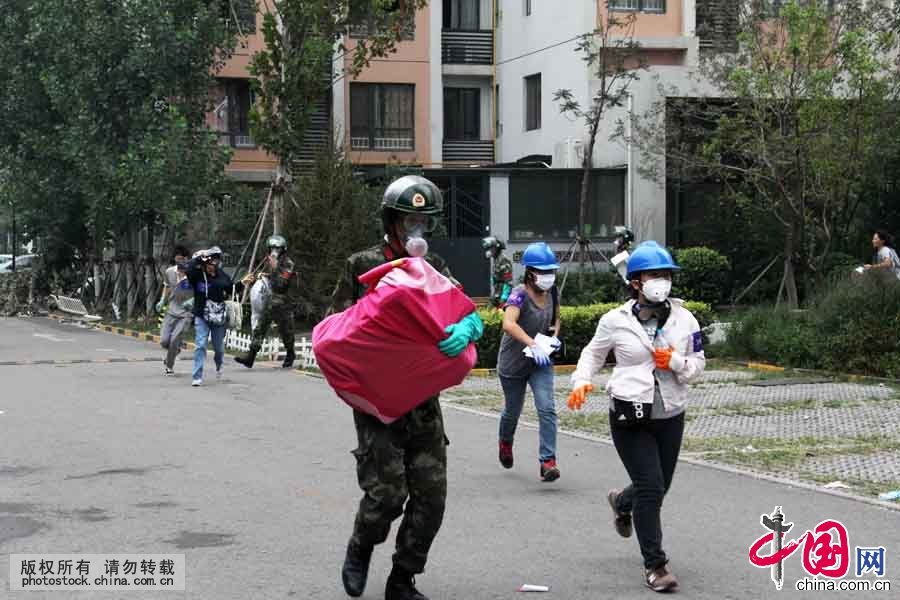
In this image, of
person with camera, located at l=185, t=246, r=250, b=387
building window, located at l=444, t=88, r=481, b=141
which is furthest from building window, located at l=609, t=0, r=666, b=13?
person with camera, located at l=185, t=246, r=250, b=387

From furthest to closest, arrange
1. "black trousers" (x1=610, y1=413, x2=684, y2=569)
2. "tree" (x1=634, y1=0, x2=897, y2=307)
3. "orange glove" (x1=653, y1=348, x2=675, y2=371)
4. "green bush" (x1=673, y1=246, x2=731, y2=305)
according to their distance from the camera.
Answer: "green bush" (x1=673, y1=246, x2=731, y2=305)
"tree" (x1=634, y1=0, x2=897, y2=307)
"orange glove" (x1=653, y1=348, x2=675, y2=371)
"black trousers" (x1=610, y1=413, x2=684, y2=569)

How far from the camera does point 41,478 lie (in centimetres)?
1002

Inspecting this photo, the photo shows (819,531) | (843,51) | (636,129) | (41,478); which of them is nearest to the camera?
(819,531)

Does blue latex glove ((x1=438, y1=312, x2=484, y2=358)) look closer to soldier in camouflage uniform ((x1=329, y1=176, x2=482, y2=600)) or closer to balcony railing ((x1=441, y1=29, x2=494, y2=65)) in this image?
soldier in camouflage uniform ((x1=329, y1=176, x2=482, y2=600))

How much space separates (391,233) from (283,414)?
25.5 ft

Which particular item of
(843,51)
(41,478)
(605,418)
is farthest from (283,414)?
(843,51)

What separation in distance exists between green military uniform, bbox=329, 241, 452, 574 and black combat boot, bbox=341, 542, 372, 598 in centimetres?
11

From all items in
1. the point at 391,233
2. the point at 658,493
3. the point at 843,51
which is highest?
the point at 843,51

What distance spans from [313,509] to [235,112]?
3074 centimetres

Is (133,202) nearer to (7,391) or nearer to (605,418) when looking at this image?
(7,391)

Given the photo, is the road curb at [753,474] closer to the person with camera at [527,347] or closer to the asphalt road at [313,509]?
the asphalt road at [313,509]

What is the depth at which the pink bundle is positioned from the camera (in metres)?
6.16

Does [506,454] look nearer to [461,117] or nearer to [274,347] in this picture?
[274,347]

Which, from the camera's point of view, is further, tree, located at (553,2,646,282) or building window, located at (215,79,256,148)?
building window, located at (215,79,256,148)
